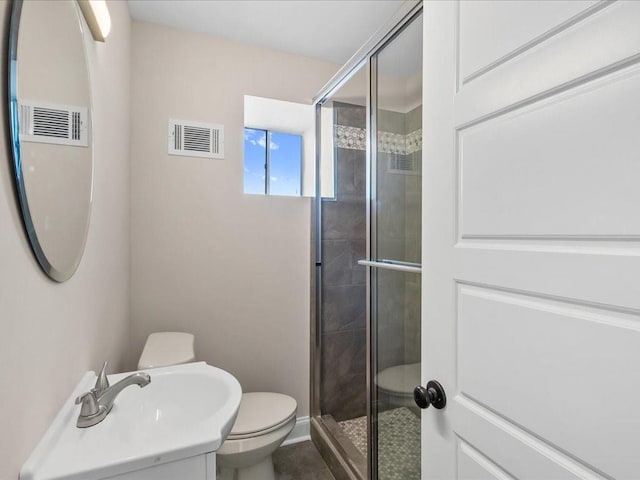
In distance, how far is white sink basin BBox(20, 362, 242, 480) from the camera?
27.2 inches

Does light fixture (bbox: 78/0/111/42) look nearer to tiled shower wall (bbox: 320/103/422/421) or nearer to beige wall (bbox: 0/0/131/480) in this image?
beige wall (bbox: 0/0/131/480)

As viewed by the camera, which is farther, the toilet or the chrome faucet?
the toilet

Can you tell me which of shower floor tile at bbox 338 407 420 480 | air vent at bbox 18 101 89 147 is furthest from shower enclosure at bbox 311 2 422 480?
air vent at bbox 18 101 89 147

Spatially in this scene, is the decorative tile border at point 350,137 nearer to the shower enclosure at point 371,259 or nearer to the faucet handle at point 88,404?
the shower enclosure at point 371,259

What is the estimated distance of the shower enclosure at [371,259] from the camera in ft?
4.30

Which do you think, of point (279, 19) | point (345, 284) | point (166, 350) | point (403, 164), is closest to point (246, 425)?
point (166, 350)

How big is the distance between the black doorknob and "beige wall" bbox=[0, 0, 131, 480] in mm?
876

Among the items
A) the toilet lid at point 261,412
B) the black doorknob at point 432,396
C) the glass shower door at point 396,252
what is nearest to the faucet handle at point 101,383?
the toilet lid at point 261,412

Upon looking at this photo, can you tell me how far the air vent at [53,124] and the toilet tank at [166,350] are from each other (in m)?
0.89

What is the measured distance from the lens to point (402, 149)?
1365mm

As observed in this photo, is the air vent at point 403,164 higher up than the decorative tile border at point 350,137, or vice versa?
the decorative tile border at point 350,137

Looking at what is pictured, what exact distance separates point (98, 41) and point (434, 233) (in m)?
1.31

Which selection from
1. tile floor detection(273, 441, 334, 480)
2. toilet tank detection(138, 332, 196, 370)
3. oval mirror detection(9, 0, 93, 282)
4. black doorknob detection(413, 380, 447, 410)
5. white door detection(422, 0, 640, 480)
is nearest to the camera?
white door detection(422, 0, 640, 480)

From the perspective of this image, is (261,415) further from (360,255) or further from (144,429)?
(360,255)
